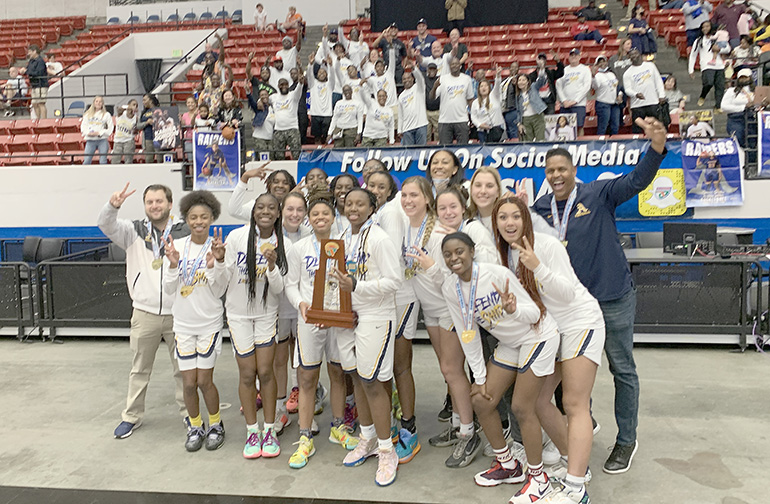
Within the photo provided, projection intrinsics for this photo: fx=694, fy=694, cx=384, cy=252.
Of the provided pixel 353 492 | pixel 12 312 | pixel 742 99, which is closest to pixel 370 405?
pixel 353 492

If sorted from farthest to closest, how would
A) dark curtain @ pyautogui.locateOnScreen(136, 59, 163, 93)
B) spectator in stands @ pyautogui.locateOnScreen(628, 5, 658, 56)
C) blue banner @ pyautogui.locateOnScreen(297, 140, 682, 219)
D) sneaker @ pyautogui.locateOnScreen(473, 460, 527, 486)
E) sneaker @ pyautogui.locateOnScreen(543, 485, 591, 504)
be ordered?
dark curtain @ pyautogui.locateOnScreen(136, 59, 163, 93), spectator in stands @ pyautogui.locateOnScreen(628, 5, 658, 56), blue banner @ pyautogui.locateOnScreen(297, 140, 682, 219), sneaker @ pyautogui.locateOnScreen(473, 460, 527, 486), sneaker @ pyautogui.locateOnScreen(543, 485, 591, 504)

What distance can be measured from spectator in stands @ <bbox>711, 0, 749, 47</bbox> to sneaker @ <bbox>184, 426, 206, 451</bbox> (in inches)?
514

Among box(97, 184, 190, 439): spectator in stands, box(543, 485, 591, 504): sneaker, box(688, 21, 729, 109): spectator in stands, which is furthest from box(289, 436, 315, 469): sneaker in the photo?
box(688, 21, 729, 109): spectator in stands

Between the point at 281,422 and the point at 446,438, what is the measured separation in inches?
47.7

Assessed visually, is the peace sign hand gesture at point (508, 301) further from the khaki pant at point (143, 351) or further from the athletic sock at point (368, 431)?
the khaki pant at point (143, 351)

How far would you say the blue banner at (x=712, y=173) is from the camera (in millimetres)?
9758

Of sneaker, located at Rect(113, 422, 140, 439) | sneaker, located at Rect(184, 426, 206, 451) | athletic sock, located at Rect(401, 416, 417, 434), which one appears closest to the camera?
athletic sock, located at Rect(401, 416, 417, 434)

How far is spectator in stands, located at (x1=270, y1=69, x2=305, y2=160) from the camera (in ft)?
36.4

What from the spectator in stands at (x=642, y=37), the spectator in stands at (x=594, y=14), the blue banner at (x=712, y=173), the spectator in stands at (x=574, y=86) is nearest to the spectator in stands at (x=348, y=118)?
the spectator in stands at (x=574, y=86)

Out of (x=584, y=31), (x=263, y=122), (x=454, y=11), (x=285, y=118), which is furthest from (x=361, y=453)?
(x=454, y=11)

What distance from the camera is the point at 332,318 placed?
4234 mm

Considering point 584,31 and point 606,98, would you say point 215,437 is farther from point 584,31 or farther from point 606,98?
point 584,31

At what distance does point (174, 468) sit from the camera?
4.52m

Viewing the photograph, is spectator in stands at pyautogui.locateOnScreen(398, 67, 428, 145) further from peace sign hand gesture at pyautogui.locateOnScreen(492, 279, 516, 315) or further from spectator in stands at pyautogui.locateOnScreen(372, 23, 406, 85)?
peace sign hand gesture at pyautogui.locateOnScreen(492, 279, 516, 315)
